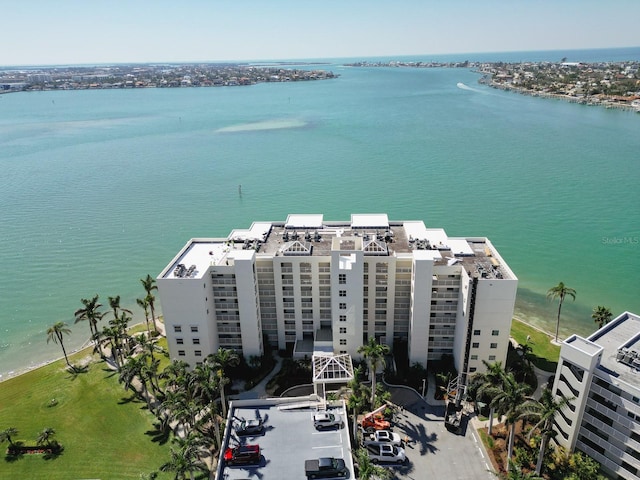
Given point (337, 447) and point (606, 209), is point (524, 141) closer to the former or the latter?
point (606, 209)

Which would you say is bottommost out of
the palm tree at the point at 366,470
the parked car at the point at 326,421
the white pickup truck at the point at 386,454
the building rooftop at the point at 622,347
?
the white pickup truck at the point at 386,454

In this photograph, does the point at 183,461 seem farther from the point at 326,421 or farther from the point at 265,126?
the point at 265,126

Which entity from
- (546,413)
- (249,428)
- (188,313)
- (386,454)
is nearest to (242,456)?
(249,428)

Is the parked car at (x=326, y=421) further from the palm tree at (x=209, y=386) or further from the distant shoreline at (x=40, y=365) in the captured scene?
the distant shoreline at (x=40, y=365)

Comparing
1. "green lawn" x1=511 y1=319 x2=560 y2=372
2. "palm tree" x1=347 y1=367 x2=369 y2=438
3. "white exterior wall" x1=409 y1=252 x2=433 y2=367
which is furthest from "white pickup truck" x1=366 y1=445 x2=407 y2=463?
"green lawn" x1=511 y1=319 x2=560 y2=372

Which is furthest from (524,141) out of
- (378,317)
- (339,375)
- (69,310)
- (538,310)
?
(69,310)

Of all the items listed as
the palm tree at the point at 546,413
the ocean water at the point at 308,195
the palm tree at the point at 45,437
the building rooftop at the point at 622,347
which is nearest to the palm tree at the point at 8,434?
the palm tree at the point at 45,437
